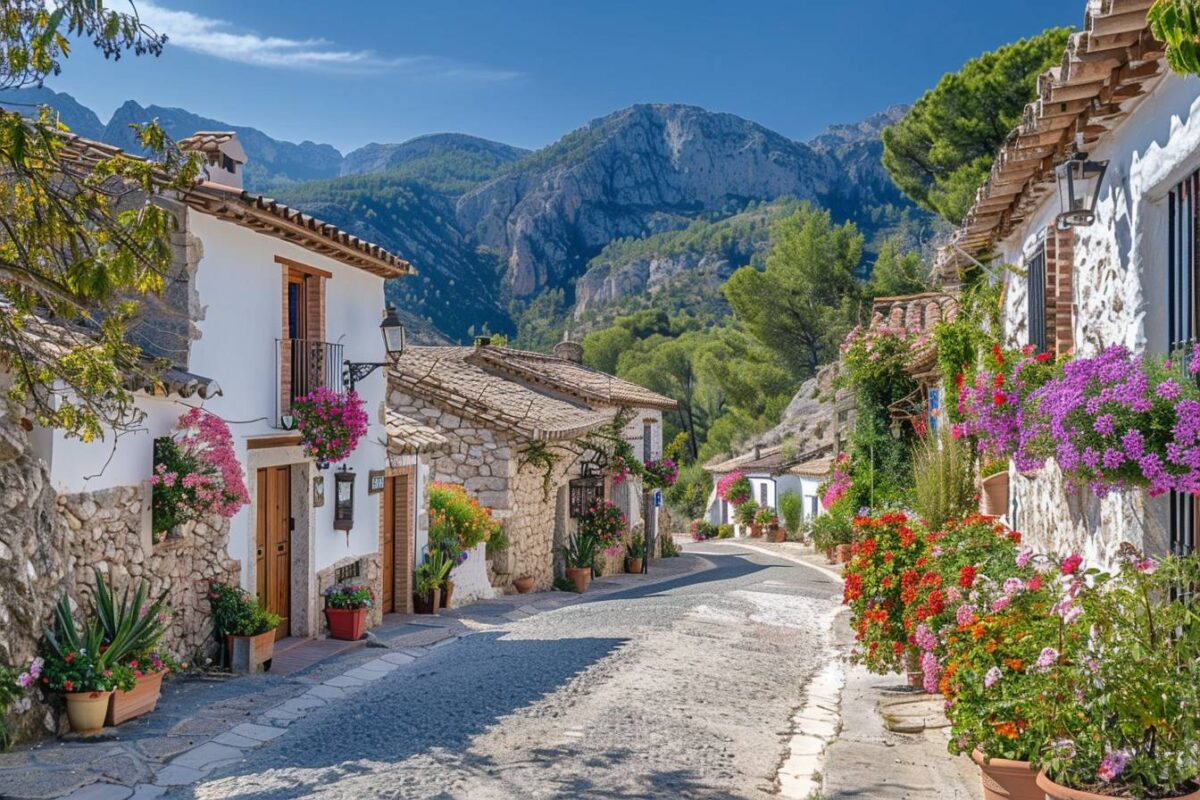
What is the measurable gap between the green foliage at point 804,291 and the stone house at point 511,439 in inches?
507

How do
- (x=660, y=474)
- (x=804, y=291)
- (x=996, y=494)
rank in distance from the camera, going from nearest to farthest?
(x=996, y=494) < (x=660, y=474) < (x=804, y=291)

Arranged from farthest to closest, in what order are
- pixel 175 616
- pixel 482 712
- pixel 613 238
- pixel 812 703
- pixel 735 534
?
pixel 613 238
pixel 735 534
pixel 175 616
pixel 812 703
pixel 482 712

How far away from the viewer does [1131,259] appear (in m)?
5.15

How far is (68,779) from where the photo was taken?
5.91 metres

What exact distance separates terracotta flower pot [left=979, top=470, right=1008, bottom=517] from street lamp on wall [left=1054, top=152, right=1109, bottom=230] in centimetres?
403

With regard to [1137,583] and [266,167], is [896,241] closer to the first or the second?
[1137,583]

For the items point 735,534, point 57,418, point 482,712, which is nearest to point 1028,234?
point 482,712

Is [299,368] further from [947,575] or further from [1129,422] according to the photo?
[1129,422]

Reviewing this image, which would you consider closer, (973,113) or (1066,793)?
(1066,793)

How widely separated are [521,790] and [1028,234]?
18.2 feet

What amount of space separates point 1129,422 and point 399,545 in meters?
11.3

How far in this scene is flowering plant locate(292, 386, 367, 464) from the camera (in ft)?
35.5

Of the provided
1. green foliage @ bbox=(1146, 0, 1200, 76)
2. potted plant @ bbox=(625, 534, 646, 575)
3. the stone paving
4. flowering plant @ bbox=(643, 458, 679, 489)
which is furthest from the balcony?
potted plant @ bbox=(625, 534, 646, 575)

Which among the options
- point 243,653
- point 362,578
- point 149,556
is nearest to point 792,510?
point 362,578
